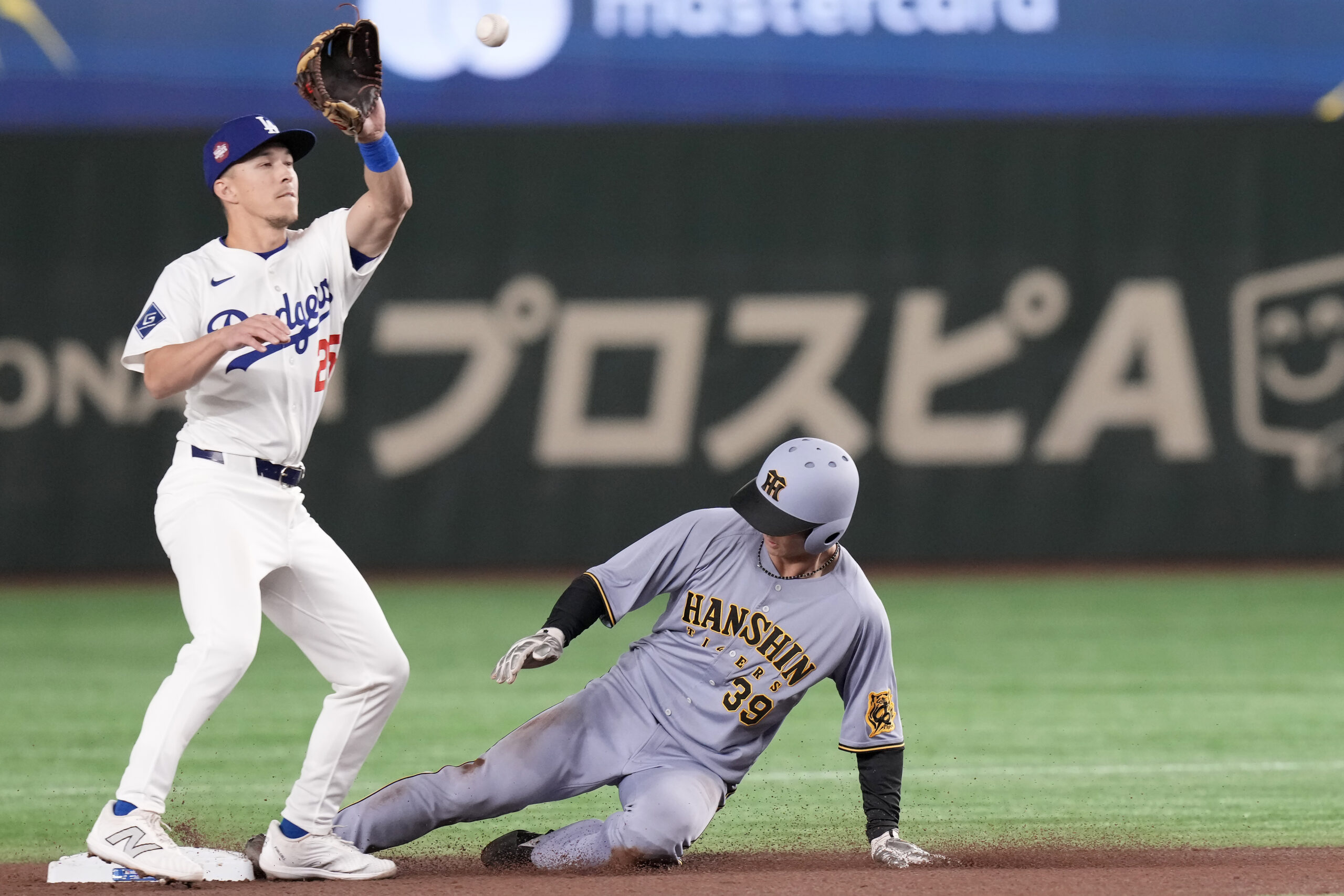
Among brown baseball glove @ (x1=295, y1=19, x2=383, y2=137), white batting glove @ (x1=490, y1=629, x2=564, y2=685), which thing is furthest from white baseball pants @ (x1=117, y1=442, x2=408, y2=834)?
brown baseball glove @ (x1=295, y1=19, x2=383, y2=137)

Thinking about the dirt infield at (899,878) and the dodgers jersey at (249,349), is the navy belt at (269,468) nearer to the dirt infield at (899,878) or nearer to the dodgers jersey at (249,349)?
the dodgers jersey at (249,349)

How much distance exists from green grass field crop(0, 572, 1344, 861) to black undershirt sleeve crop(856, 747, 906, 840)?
54 cm

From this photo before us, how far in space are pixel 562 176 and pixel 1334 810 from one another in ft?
28.4

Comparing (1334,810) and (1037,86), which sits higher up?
(1037,86)

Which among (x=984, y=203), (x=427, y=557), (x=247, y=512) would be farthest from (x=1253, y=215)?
(x=247, y=512)

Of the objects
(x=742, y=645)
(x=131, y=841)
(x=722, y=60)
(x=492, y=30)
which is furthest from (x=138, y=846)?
(x=722, y=60)

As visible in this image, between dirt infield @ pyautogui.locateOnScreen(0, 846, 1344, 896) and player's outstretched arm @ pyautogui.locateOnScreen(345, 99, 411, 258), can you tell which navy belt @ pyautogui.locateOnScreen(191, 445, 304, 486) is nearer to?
player's outstretched arm @ pyautogui.locateOnScreen(345, 99, 411, 258)

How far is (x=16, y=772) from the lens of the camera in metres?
6.67

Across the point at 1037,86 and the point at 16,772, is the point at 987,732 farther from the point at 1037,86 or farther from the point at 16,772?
the point at 1037,86

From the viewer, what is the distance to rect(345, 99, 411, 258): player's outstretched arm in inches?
194

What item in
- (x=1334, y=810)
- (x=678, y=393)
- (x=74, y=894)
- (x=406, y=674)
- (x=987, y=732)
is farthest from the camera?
(x=678, y=393)

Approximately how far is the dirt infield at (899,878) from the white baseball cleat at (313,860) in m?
0.08

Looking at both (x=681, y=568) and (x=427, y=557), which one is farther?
(x=427, y=557)

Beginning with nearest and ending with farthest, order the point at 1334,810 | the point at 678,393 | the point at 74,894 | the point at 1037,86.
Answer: the point at 74,894
the point at 1334,810
the point at 678,393
the point at 1037,86
